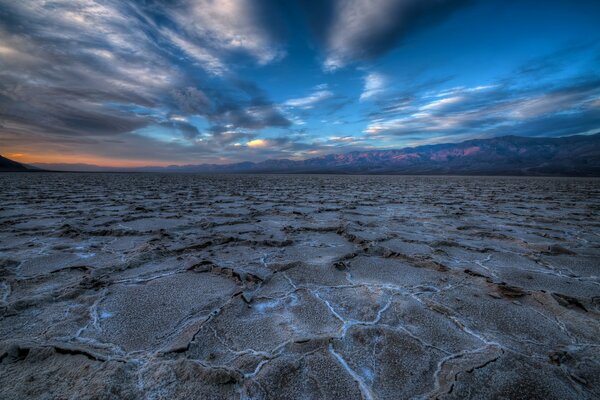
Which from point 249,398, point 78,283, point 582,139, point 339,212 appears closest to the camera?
point 249,398

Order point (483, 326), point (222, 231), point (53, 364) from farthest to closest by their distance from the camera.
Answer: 1. point (222, 231)
2. point (483, 326)
3. point (53, 364)

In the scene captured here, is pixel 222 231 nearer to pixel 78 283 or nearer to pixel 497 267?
pixel 78 283

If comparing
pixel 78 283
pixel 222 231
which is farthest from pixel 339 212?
pixel 78 283

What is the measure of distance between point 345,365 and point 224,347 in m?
0.78

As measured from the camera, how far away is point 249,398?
1344 mm

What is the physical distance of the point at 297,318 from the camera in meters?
2.09

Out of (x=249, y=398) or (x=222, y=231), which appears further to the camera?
(x=222, y=231)

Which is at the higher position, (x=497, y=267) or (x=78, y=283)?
(x=78, y=283)

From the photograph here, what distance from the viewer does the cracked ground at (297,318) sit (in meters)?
1.44

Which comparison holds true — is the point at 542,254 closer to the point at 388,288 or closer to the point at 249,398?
the point at 388,288

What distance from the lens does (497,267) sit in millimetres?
3221

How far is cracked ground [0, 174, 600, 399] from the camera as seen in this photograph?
4.73 feet

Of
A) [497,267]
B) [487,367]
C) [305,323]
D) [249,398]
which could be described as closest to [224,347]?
[249,398]

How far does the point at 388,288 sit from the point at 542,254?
9.02 ft
